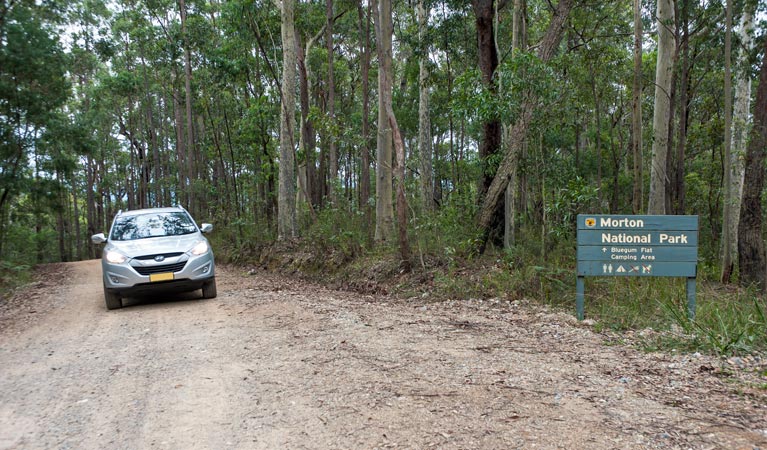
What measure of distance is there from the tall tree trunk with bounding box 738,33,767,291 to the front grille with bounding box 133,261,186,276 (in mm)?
10703

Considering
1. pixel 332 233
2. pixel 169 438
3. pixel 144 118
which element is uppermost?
pixel 144 118

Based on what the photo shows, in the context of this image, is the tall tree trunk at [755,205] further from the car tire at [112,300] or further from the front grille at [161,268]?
the car tire at [112,300]

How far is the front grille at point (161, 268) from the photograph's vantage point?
313 inches

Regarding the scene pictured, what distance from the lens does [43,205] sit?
77.1ft

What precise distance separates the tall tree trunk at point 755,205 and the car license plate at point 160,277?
35.5 ft

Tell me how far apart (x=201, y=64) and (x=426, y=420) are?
2509 centimetres

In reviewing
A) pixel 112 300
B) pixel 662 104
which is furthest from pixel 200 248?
pixel 662 104

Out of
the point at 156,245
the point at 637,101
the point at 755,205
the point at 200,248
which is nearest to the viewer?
the point at 156,245

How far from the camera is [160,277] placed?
8.02m

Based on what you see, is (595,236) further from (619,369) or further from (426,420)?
(426,420)

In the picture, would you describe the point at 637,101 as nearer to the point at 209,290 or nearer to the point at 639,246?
the point at 639,246

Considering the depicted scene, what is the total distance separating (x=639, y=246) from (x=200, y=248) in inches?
265

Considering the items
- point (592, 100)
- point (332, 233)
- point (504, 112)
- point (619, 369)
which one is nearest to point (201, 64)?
point (332, 233)

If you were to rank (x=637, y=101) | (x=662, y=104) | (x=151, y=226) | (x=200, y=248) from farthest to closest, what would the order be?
(x=662, y=104), (x=637, y=101), (x=151, y=226), (x=200, y=248)
